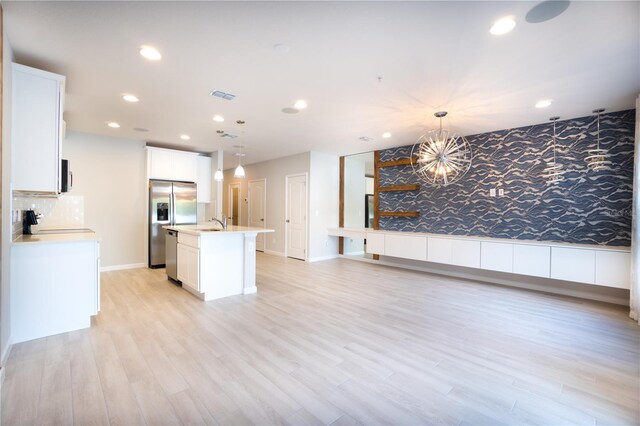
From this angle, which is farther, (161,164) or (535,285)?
(161,164)

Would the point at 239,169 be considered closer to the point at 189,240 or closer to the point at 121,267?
the point at 189,240

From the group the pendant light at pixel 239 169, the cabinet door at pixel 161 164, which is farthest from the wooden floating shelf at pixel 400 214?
the cabinet door at pixel 161 164

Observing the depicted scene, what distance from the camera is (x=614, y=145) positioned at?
4215 mm

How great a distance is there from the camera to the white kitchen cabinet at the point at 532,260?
4426 mm

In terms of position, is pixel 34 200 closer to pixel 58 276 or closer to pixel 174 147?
pixel 58 276

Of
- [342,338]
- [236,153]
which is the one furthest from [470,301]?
[236,153]

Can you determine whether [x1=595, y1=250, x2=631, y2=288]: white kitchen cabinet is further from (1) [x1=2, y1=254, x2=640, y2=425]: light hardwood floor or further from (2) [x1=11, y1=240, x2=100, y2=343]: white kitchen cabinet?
(2) [x1=11, y1=240, x2=100, y2=343]: white kitchen cabinet

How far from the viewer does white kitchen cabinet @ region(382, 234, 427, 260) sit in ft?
19.0

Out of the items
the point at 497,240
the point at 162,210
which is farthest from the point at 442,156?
the point at 162,210

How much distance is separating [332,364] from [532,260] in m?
3.87

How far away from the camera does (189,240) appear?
14.2 feet

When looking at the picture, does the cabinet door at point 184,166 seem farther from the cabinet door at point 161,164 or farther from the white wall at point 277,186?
the white wall at point 277,186

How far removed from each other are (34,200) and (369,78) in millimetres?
5198

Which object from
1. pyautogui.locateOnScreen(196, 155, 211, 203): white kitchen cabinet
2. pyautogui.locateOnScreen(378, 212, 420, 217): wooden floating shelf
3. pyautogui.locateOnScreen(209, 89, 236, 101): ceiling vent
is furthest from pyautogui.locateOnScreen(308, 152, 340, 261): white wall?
pyautogui.locateOnScreen(209, 89, 236, 101): ceiling vent
